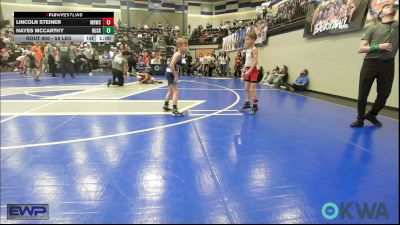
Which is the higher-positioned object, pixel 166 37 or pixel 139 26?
pixel 139 26

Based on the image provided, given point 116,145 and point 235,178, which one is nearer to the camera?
point 235,178

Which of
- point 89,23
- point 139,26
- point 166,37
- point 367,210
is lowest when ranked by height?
point 367,210

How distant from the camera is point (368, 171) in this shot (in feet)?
8.55

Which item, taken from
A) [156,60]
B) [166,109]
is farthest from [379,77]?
[156,60]

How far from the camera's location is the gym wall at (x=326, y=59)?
7422mm

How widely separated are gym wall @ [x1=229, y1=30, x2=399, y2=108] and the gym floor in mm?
3061

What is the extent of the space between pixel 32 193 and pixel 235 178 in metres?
1.63

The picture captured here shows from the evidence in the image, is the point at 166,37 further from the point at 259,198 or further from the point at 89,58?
the point at 259,198

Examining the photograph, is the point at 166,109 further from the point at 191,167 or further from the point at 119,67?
the point at 119,67

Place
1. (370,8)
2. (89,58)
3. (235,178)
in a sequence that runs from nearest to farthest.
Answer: (235,178)
(370,8)
(89,58)

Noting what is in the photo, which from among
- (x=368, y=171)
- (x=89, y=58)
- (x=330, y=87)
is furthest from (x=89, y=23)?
(x=89, y=58)

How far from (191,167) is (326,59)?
7.58 metres
